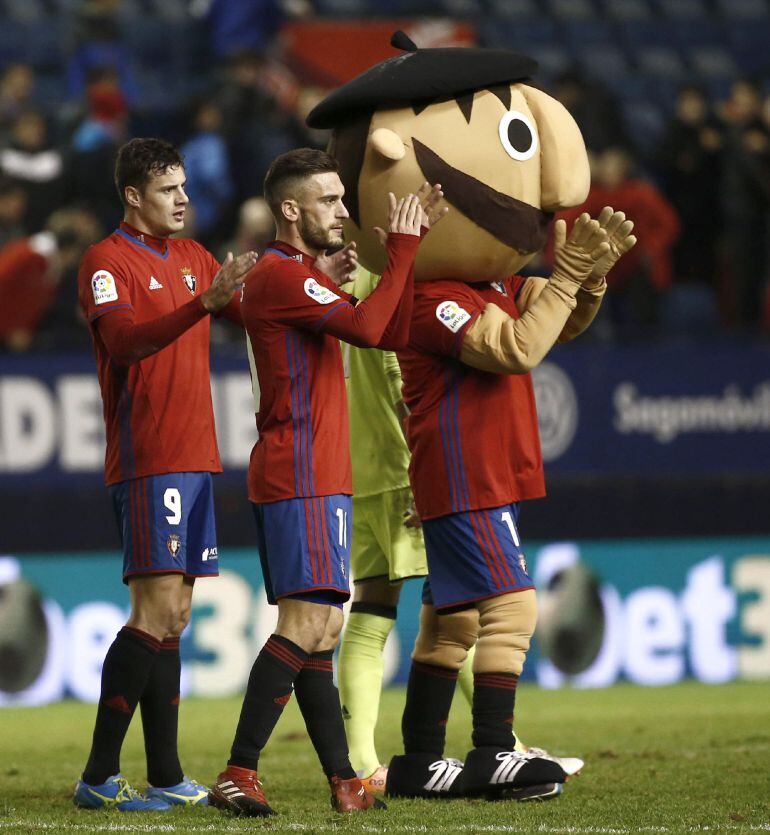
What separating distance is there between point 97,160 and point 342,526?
229 inches

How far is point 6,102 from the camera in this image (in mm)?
11195

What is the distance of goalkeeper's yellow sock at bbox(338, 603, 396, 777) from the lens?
5.54 m

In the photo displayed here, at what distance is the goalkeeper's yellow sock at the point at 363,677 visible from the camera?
5535 millimetres

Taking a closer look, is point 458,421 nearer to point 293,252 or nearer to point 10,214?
point 293,252

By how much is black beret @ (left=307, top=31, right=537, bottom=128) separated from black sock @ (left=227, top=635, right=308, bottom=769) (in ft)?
5.44

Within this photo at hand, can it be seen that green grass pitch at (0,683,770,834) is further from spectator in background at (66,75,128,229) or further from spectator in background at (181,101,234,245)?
spectator in background at (181,101,234,245)

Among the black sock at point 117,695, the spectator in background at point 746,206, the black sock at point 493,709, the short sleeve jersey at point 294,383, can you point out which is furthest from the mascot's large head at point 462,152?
the spectator in background at point 746,206

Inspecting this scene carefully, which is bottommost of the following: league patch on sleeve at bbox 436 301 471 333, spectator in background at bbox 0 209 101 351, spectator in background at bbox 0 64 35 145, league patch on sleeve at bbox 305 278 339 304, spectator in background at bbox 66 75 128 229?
league patch on sleeve at bbox 436 301 471 333

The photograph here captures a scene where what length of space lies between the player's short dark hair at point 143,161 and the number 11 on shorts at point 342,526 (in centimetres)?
118

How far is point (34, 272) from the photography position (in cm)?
938

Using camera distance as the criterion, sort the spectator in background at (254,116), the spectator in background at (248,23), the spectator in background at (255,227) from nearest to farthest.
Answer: the spectator in background at (255,227)
the spectator in background at (254,116)
the spectator in background at (248,23)

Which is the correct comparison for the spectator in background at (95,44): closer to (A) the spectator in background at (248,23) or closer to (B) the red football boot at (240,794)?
(A) the spectator in background at (248,23)

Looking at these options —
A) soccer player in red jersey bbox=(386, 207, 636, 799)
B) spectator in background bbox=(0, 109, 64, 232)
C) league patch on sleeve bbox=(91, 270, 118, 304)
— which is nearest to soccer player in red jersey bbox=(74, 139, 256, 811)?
league patch on sleeve bbox=(91, 270, 118, 304)

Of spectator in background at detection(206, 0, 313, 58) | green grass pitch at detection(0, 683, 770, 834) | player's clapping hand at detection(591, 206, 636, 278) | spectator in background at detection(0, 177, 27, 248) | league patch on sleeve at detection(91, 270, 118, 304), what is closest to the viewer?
green grass pitch at detection(0, 683, 770, 834)
